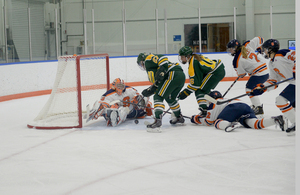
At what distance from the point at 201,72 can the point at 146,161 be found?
1849mm

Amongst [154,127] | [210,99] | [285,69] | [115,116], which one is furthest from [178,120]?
[285,69]

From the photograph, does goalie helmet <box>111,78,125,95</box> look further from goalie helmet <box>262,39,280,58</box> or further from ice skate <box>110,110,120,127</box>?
goalie helmet <box>262,39,280,58</box>

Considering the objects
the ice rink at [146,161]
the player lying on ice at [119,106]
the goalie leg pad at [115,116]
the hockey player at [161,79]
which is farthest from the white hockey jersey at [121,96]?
the hockey player at [161,79]

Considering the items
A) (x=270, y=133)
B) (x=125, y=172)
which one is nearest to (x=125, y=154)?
(x=125, y=172)

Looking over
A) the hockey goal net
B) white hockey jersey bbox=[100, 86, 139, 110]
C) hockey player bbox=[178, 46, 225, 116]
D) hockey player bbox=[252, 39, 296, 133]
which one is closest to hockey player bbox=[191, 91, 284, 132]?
hockey player bbox=[252, 39, 296, 133]

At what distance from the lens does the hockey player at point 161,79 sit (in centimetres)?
418

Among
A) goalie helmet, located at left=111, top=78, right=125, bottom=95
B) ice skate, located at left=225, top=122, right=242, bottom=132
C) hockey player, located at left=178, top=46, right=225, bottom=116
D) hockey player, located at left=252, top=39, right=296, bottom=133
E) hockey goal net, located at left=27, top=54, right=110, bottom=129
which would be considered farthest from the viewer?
goalie helmet, located at left=111, top=78, right=125, bottom=95

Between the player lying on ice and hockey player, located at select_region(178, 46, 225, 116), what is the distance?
0.72m

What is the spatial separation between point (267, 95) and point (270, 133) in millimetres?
3056

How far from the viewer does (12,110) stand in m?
6.05

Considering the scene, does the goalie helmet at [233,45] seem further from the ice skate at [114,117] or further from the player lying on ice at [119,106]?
the ice skate at [114,117]

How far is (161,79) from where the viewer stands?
163 inches

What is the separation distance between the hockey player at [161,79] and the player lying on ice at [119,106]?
401 millimetres

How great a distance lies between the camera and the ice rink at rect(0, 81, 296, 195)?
7.62 ft
